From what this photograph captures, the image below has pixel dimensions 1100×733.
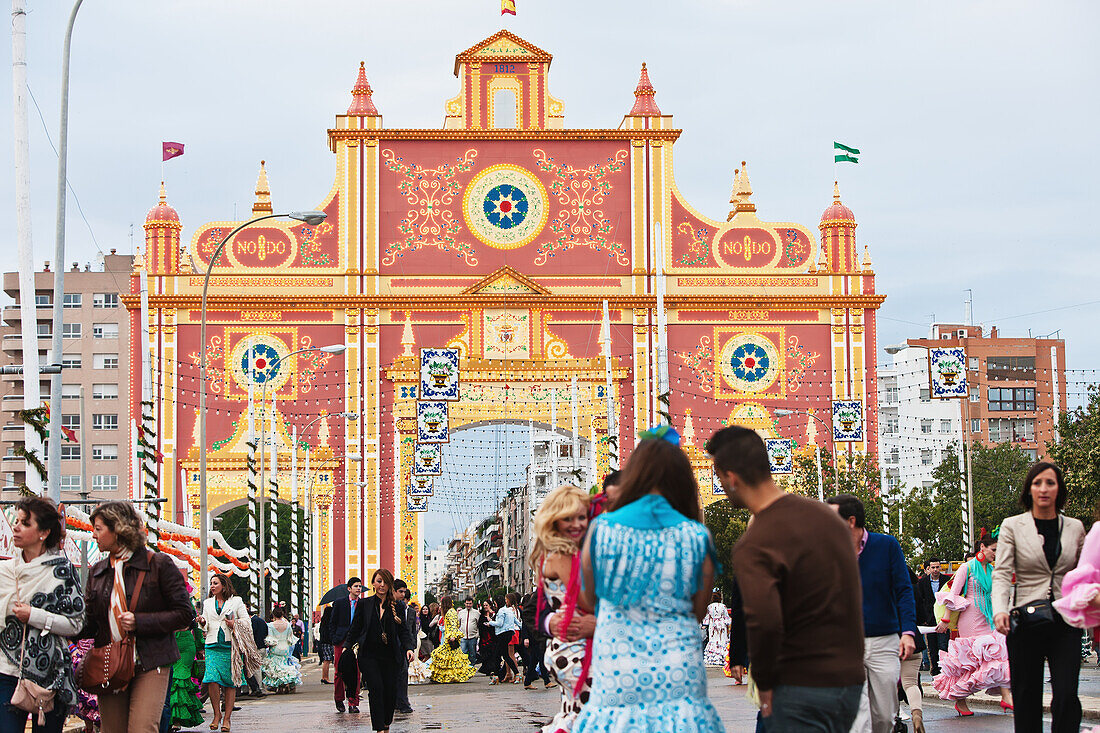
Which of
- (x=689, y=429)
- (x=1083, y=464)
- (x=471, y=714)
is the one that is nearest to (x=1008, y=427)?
(x=689, y=429)

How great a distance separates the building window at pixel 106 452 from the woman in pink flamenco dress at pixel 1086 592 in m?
93.0

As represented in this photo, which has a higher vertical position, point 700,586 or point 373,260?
point 373,260

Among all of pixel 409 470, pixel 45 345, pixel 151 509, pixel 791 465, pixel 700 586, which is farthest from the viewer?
pixel 45 345

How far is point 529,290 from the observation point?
46531mm

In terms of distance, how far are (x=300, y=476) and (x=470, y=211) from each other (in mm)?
9616

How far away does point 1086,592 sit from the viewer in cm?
774

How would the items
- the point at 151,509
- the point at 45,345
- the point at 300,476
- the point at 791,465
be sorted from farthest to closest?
the point at 45,345 → the point at 300,476 → the point at 791,465 → the point at 151,509

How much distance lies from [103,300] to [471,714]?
3392 inches

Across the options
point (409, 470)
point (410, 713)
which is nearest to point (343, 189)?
point (409, 470)

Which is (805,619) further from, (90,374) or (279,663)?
(90,374)

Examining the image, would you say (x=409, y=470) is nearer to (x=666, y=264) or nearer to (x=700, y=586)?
(x=666, y=264)

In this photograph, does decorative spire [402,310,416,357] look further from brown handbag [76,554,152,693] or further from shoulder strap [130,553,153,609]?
brown handbag [76,554,152,693]

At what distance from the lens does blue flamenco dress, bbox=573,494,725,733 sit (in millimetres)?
6496

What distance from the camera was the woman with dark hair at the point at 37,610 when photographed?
29.9 ft
